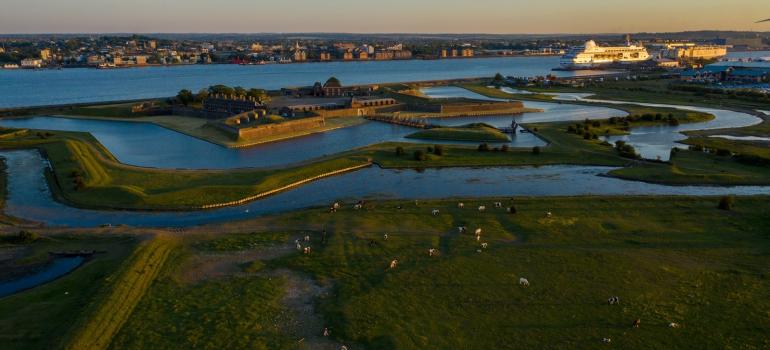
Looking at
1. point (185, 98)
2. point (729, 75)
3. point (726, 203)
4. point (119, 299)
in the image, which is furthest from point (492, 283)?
point (729, 75)

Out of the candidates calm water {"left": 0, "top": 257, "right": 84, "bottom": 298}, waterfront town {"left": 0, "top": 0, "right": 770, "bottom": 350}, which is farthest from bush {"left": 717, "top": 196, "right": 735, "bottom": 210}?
calm water {"left": 0, "top": 257, "right": 84, "bottom": 298}

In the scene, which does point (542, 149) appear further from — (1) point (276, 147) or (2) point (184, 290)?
(2) point (184, 290)

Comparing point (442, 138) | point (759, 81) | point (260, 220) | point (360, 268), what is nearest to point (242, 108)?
point (442, 138)

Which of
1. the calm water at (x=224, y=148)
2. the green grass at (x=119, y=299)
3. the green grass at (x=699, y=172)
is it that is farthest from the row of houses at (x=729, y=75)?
the green grass at (x=119, y=299)

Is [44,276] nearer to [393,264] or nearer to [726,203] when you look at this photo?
[393,264]

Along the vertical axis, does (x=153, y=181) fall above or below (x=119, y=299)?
above

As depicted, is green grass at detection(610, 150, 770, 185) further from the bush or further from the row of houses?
the row of houses
